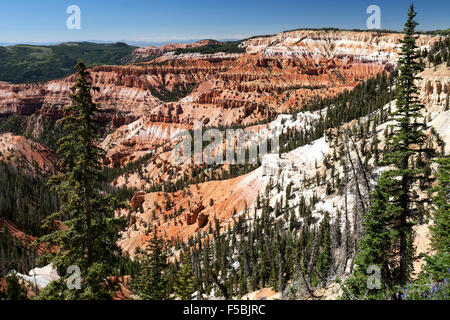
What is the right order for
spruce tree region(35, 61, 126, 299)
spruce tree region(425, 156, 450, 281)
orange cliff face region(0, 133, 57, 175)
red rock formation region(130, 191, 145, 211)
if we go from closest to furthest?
spruce tree region(425, 156, 450, 281), spruce tree region(35, 61, 126, 299), red rock formation region(130, 191, 145, 211), orange cliff face region(0, 133, 57, 175)

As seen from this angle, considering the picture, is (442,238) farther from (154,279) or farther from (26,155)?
(26,155)

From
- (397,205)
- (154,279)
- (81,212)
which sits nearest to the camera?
(81,212)

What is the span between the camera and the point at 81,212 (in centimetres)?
1216

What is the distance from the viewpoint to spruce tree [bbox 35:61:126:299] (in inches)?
449

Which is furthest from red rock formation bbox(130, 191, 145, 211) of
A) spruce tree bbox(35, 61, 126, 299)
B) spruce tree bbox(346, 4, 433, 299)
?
spruce tree bbox(346, 4, 433, 299)

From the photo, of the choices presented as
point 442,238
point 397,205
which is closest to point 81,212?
point 397,205

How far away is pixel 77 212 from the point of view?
1214 cm

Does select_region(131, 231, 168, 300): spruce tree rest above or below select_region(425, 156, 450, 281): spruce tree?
below

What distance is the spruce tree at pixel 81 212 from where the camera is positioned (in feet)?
37.4

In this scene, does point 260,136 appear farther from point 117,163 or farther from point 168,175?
point 117,163

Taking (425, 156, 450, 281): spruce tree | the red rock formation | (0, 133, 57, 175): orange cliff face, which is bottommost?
the red rock formation

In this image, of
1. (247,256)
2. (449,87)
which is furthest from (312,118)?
(247,256)

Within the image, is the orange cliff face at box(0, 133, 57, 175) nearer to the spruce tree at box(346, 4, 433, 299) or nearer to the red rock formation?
the red rock formation

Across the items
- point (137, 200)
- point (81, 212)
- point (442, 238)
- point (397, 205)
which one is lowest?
point (137, 200)
